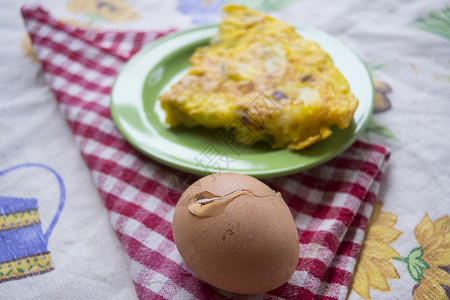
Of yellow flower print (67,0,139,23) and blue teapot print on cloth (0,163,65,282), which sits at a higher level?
yellow flower print (67,0,139,23)

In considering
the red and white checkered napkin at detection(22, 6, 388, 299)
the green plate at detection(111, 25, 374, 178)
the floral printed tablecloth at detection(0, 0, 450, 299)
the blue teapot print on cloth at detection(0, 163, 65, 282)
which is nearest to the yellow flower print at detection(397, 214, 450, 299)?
the floral printed tablecloth at detection(0, 0, 450, 299)

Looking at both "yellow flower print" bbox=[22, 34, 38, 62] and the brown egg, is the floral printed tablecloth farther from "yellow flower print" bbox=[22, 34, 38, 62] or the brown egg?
the brown egg

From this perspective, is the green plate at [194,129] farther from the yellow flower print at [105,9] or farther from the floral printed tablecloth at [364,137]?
the yellow flower print at [105,9]

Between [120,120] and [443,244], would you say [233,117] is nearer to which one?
[120,120]

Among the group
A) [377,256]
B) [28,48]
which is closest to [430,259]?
[377,256]

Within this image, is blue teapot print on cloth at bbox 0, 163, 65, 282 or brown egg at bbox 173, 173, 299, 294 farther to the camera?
blue teapot print on cloth at bbox 0, 163, 65, 282

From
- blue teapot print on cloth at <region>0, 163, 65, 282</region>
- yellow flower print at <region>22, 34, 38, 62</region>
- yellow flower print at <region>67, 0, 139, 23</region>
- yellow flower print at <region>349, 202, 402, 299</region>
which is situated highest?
yellow flower print at <region>67, 0, 139, 23</region>

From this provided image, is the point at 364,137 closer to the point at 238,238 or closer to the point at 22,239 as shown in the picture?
the point at 238,238
